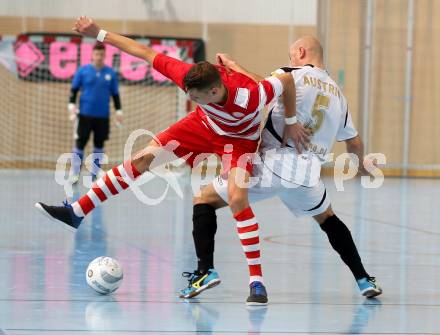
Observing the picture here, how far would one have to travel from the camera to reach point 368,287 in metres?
6.15

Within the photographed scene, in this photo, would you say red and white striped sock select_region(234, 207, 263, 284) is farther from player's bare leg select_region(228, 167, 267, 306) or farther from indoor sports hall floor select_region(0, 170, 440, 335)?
indoor sports hall floor select_region(0, 170, 440, 335)

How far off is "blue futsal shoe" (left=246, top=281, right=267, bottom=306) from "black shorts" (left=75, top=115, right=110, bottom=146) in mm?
9755

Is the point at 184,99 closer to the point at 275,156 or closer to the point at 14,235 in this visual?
the point at 14,235

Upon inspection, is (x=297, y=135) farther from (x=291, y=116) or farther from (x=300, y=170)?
(x=300, y=170)

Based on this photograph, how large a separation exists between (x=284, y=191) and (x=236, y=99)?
0.73 m

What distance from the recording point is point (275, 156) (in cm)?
612

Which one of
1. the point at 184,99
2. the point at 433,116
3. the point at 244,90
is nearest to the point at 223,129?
the point at 244,90

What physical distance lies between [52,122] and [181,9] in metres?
3.22

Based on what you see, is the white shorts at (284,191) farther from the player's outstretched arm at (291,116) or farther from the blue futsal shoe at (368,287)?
the blue futsal shoe at (368,287)

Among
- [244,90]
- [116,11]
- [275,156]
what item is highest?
[116,11]

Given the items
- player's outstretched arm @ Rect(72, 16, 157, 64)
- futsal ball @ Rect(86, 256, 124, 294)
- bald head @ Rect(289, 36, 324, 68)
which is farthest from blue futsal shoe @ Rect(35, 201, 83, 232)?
bald head @ Rect(289, 36, 324, 68)

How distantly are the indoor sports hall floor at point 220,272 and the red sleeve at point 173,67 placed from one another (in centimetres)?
135

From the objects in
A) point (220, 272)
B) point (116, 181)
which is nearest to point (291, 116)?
point (116, 181)

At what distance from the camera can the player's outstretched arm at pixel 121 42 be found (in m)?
6.03
